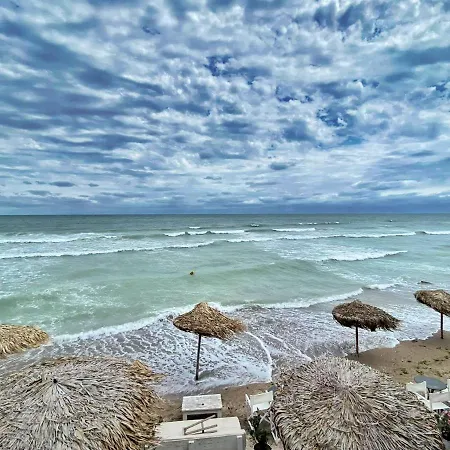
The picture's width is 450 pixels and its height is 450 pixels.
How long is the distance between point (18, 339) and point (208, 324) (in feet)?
13.0

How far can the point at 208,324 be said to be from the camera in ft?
27.3

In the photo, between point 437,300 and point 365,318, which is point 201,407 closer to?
point 365,318

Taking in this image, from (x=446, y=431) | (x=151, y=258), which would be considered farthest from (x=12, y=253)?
(x=446, y=431)

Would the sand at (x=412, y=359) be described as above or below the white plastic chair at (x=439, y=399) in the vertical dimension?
below

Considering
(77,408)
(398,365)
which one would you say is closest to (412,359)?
(398,365)

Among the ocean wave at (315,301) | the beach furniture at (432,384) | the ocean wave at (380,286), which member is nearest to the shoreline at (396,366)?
the beach furniture at (432,384)

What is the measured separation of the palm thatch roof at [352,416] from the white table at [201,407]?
233 centimetres

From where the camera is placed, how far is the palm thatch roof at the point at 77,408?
11.1 ft

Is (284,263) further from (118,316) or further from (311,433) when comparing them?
(311,433)

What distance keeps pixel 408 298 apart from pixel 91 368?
1570 cm

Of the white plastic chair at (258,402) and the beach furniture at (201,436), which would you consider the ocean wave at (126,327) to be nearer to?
the white plastic chair at (258,402)

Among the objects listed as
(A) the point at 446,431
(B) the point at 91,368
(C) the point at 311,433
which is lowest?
(A) the point at 446,431

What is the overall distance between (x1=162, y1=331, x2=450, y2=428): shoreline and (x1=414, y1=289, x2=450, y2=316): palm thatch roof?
115cm

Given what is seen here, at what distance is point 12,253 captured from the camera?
29.5m
